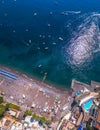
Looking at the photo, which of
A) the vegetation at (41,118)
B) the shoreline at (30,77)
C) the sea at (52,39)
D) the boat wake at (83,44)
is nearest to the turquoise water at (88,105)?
the shoreline at (30,77)

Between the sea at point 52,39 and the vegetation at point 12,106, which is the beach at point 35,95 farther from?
the sea at point 52,39

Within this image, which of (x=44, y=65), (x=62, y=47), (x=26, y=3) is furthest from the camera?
(x=26, y=3)

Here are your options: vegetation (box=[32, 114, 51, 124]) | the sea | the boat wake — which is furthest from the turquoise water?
the boat wake

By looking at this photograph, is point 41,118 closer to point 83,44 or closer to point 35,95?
point 35,95

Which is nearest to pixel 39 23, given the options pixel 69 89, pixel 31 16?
pixel 31 16

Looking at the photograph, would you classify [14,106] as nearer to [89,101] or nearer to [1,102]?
[1,102]

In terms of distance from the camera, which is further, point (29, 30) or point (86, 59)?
point (29, 30)

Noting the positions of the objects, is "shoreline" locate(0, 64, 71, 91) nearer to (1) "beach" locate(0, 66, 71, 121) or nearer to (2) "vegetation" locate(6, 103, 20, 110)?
(1) "beach" locate(0, 66, 71, 121)

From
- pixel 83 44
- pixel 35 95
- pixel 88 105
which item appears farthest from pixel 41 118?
pixel 83 44

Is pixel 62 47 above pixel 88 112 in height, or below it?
above
